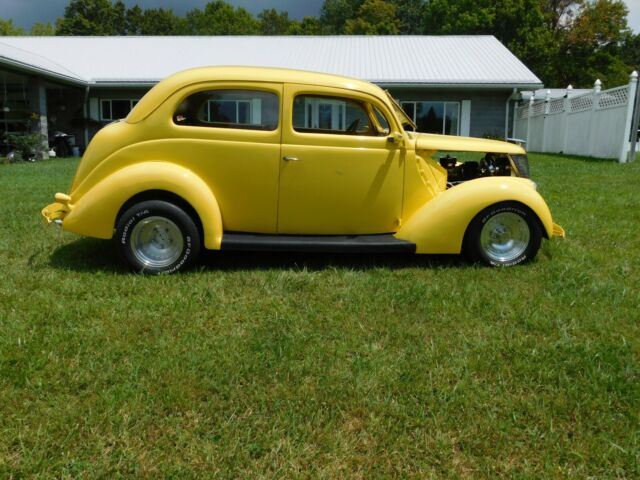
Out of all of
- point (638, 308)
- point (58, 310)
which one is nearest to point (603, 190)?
point (638, 308)

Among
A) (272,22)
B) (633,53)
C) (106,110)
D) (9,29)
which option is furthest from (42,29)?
(633,53)

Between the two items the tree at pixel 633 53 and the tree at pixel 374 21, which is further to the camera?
the tree at pixel 633 53

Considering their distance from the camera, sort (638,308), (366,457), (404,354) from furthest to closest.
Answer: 1. (638,308)
2. (404,354)
3. (366,457)

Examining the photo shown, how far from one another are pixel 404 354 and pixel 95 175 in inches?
124

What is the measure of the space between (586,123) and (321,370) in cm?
1739

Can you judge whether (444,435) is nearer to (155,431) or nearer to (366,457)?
(366,457)

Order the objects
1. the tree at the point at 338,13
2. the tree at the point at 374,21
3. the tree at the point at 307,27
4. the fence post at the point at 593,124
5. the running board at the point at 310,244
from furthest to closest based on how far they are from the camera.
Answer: the tree at the point at 338,13 < the tree at the point at 307,27 < the tree at the point at 374,21 < the fence post at the point at 593,124 < the running board at the point at 310,244

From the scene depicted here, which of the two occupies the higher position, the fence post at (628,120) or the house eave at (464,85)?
the house eave at (464,85)

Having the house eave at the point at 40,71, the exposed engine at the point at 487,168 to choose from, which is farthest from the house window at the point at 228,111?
the house eave at the point at 40,71

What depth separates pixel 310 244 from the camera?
184 inches

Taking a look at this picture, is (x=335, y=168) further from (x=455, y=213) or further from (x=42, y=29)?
(x=42, y=29)

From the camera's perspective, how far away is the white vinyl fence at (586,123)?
1490 cm

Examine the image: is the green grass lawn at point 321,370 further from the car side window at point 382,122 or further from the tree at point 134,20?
the tree at point 134,20

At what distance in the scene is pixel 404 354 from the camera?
127 inches
